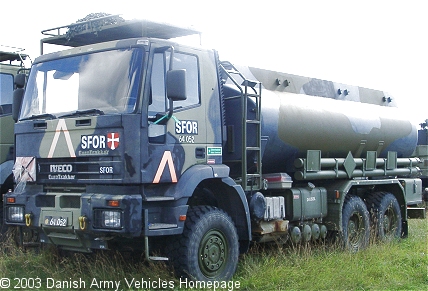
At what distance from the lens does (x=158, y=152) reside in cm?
696

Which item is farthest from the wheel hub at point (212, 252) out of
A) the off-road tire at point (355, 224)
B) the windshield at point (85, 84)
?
the off-road tire at point (355, 224)

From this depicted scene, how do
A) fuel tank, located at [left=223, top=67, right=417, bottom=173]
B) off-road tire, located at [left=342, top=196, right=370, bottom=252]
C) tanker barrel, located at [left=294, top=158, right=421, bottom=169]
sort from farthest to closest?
1. off-road tire, located at [left=342, top=196, right=370, bottom=252]
2. tanker barrel, located at [left=294, top=158, right=421, bottom=169]
3. fuel tank, located at [left=223, top=67, right=417, bottom=173]

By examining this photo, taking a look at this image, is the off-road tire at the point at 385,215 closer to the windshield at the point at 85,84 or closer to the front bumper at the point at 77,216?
the front bumper at the point at 77,216

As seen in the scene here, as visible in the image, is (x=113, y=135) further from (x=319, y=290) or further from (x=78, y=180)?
(x=319, y=290)

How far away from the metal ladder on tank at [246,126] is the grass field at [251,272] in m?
1.13

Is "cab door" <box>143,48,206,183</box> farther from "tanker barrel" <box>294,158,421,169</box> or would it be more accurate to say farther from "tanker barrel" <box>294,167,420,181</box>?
"tanker barrel" <box>294,167,420,181</box>

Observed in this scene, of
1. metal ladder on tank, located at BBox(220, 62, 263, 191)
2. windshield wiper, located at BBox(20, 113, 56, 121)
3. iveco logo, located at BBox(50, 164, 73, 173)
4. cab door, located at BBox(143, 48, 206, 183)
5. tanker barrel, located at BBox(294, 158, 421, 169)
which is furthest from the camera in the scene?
tanker barrel, located at BBox(294, 158, 421, 169)

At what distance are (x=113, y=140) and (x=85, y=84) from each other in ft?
3.18

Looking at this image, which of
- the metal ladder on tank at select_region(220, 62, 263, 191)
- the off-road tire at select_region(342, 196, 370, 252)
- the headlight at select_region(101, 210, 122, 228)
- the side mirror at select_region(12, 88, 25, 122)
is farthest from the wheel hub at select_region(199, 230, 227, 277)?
the off-road tire at select_region(342, 196, 370, 252)

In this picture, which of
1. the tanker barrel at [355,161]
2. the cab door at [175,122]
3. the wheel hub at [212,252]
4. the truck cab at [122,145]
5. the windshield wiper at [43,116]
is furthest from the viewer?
the tanker barrel at [355,161]

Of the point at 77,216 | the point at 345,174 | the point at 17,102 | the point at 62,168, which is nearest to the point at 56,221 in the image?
the point at 77,216

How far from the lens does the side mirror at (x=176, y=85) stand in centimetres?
682

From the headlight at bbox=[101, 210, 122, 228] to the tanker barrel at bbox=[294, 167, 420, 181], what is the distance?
162 inches

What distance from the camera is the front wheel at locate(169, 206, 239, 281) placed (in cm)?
710
